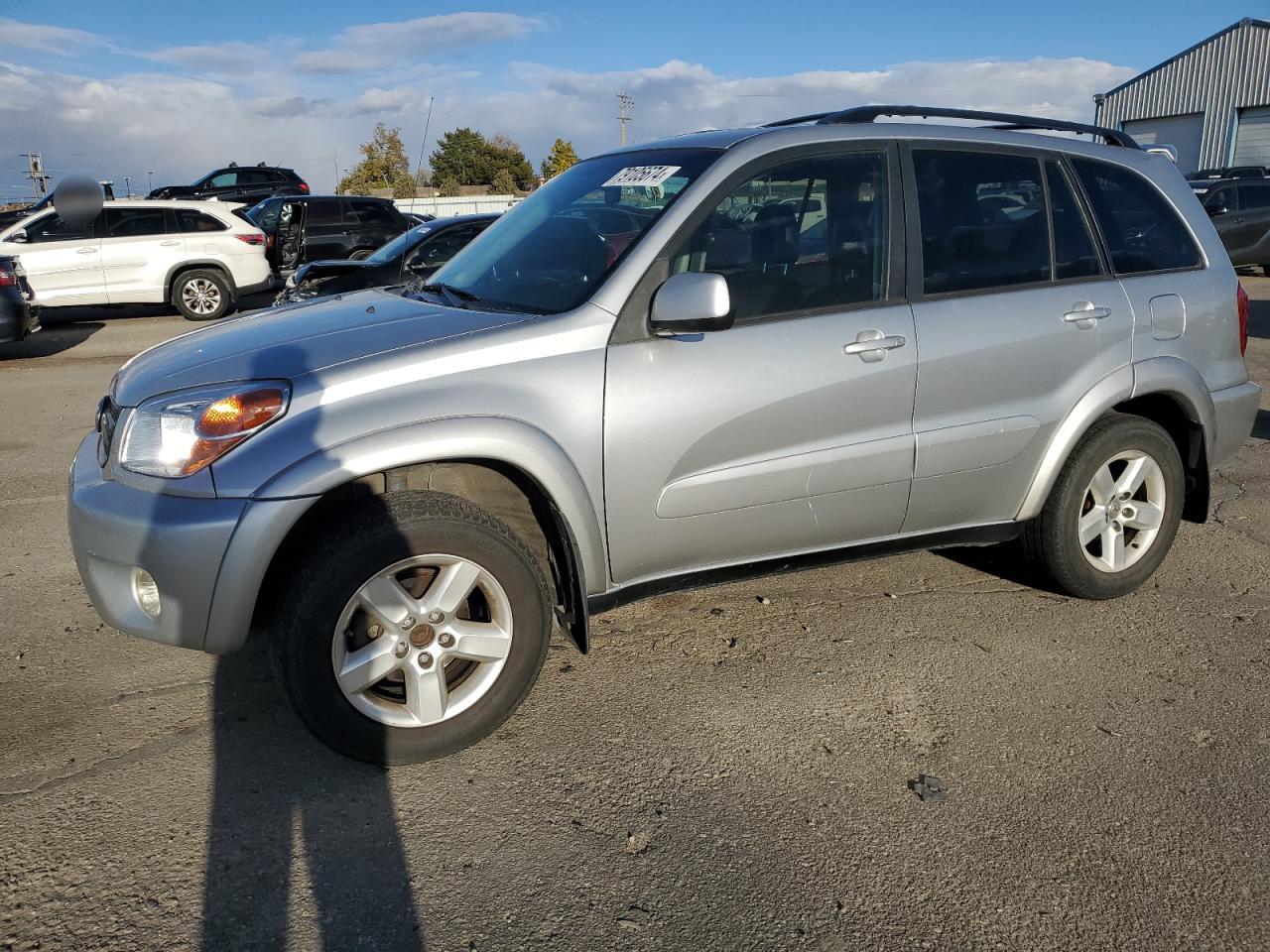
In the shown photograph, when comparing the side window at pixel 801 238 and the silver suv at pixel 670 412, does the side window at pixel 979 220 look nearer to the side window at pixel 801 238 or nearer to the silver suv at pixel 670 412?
the silver suv at pixel 670 412

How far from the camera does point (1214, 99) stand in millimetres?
32531

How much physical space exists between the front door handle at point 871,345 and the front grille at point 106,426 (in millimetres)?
2355

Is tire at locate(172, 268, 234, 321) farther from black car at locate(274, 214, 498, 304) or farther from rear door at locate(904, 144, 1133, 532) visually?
rear door at locate(904, 144, 1133, 532)

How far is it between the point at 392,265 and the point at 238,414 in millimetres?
6375

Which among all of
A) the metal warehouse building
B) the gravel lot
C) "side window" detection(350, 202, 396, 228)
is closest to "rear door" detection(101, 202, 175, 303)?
"side window" detection(350, 202, 396, 228)

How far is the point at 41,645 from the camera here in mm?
3844

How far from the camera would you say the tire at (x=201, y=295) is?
1360 centimetres

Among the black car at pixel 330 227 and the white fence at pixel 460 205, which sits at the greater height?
the white fence at pixel 460 205

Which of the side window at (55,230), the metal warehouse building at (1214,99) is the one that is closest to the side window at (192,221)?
the side window at (55,230)

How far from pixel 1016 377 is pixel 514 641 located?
206 centimetres

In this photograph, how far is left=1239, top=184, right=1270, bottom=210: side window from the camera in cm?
1647

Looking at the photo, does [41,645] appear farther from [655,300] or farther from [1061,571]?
[1061,571]

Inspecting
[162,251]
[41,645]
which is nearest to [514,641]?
[41,645]

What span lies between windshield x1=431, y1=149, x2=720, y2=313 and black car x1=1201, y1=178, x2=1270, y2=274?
1588 cm
